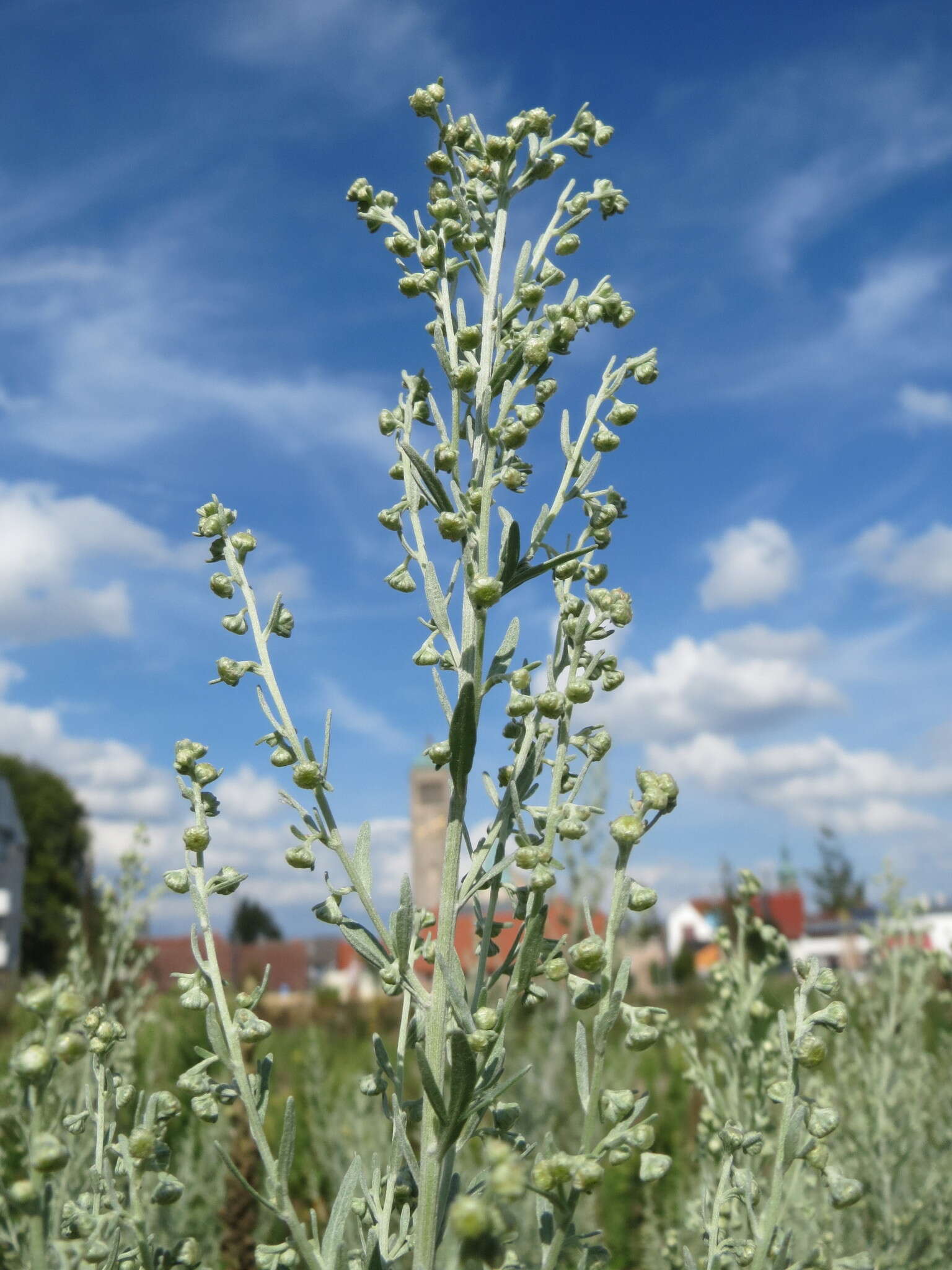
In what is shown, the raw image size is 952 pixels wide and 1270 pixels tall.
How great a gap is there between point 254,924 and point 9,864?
2147 cm

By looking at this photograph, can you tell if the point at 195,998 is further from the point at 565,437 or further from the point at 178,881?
the point at 565,437

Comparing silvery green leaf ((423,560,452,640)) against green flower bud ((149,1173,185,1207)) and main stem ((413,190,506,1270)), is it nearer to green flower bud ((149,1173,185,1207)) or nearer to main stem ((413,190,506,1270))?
main stem ((413,190,506,1270))

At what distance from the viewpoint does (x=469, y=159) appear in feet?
6.94

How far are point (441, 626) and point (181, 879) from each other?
0.64 m

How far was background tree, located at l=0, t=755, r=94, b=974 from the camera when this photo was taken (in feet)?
136

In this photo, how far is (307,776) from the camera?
1738 mm

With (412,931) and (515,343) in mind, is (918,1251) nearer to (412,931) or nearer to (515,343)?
(412,931)

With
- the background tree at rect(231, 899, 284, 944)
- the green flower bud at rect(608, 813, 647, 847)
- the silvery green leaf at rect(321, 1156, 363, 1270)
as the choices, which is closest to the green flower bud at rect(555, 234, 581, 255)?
the green flower bud at rect(608, 813, 647, 847)

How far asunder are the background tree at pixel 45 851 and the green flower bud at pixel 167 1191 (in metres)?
42.2

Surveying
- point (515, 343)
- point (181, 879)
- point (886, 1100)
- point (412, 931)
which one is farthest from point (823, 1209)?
point (515, 343)

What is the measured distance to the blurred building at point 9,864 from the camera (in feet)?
140

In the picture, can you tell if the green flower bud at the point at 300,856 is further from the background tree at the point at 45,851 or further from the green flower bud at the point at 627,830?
the background tree at the point at 45,851

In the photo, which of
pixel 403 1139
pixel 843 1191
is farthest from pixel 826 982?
pixel 403 1139

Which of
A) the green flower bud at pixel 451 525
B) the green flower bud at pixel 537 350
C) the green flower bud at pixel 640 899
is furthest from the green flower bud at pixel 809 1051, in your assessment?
the green flower bud at pixel 537 350
